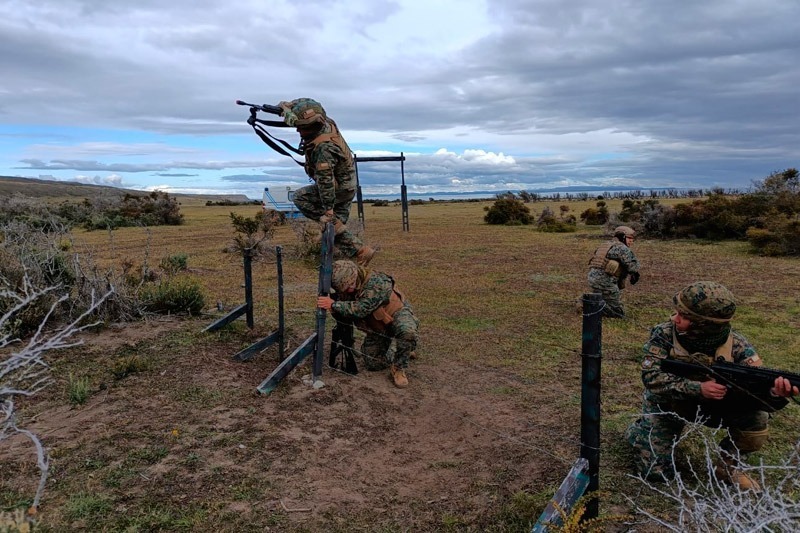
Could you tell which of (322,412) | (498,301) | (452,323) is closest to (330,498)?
(322,412)

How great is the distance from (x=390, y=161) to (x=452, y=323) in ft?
36.6

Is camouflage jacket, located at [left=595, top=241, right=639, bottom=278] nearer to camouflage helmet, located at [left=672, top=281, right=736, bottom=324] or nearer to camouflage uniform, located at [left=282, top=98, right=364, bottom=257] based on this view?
camouflage uniform, located at [left=282, top=98, right=364, bottom=257]

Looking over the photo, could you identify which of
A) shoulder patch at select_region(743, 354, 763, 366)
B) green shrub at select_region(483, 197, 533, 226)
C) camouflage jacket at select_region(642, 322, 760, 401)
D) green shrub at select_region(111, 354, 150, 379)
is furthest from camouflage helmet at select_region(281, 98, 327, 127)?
green shrub at select_region(483, 197, 533, 226)

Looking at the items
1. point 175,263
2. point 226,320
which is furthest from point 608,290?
point 175,263

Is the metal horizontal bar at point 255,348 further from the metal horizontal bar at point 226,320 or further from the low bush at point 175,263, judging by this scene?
the low bush at point 175,263

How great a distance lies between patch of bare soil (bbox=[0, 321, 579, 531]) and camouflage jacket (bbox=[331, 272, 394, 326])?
73 centimetres

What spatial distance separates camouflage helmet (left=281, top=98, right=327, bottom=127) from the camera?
5484mm

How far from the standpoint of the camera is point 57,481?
3777 millimetres

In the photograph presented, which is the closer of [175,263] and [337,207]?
[337,207]

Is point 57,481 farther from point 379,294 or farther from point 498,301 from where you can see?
point 498,301

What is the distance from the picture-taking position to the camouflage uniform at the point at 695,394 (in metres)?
3.52

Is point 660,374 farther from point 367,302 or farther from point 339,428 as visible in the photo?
point 367,302

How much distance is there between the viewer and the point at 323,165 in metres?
5.59

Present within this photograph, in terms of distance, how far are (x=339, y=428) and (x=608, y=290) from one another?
5.13 meters
